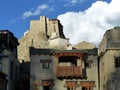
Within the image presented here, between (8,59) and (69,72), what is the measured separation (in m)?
8.69

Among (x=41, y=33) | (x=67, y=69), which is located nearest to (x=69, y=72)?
(x=67, y=69)

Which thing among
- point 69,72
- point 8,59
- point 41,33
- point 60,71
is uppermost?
point 41,33

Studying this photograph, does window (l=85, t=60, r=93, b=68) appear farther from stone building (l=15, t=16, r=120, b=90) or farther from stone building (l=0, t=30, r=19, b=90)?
stone building (l=0, t=30, r=19, b=90)

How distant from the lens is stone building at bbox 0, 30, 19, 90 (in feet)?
168

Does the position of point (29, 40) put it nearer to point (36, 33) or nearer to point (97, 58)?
point (36, 33)

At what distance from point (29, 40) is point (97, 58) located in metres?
33.9

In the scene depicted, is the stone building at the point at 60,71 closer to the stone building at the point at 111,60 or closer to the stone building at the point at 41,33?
the stone building at the point at 111,60

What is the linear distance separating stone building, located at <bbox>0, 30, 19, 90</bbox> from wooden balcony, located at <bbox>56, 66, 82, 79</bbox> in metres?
6.73

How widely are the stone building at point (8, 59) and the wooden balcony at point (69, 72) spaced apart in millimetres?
6728

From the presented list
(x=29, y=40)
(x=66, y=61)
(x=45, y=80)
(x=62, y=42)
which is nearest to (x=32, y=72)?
(x=45, y=80)

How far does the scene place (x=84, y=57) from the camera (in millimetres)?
54125

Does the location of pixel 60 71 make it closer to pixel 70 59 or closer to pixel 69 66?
pixel 69 66

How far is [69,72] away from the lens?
5306cm

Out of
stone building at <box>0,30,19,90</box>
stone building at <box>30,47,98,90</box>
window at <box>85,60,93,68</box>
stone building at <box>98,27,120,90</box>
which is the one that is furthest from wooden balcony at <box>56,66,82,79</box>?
stone building at <box>0,30,19,90</box>
